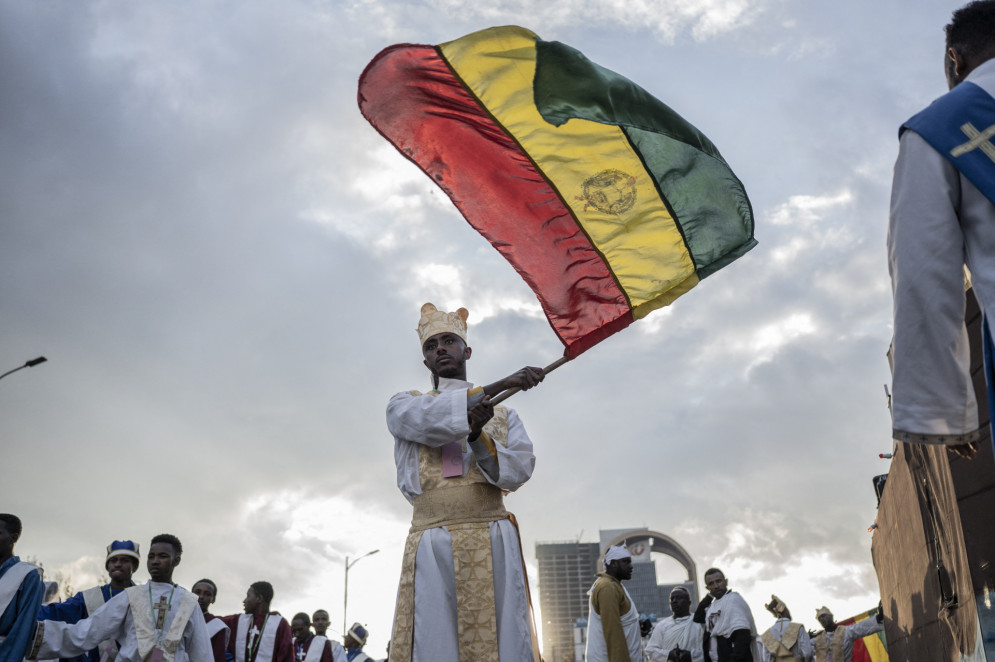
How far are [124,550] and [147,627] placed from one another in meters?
1.08

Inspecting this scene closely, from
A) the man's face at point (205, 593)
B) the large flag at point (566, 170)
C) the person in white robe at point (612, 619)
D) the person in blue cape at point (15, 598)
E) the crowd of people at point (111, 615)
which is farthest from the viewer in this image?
the man's face at point (205, 593)

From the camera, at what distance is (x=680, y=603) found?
11.2 m

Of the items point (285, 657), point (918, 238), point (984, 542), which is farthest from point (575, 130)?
point (285, 657)

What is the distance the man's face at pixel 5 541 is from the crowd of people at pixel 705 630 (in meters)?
4.86

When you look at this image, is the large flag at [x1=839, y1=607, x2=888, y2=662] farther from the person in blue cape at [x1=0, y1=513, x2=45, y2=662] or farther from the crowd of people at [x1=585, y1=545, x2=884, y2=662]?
the person in blue cape at [x1=0, y1=513, x2=45, y2=662]

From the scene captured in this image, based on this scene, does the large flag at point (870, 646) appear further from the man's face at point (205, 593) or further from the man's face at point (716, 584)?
the man's face at point (205, 593)

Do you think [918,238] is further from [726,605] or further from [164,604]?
[726,605]

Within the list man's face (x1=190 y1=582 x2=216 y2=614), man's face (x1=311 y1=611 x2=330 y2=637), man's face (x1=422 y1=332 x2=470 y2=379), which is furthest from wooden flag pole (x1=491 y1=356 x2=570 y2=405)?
man's face (x1=311 y1=611 x2=330 y2=637)

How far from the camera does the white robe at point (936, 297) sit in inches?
93.6

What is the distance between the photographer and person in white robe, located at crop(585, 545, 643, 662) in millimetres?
7828

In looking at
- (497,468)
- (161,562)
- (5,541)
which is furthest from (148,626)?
(497,468)

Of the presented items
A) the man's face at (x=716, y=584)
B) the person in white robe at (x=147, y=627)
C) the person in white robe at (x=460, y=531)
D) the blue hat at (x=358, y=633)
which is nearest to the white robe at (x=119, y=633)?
the person in white robe at (x=147, y=627)

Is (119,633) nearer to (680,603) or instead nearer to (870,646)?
(680,603)

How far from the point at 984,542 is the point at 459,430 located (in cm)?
270
